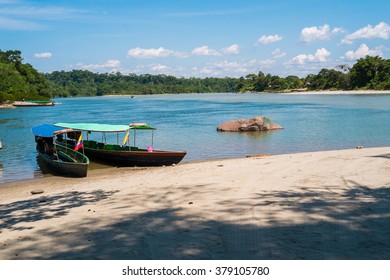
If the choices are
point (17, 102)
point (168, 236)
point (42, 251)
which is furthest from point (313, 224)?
point (17, 102)

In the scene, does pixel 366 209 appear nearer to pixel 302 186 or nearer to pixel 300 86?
pixel 302 186

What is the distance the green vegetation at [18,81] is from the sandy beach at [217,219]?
105 meters

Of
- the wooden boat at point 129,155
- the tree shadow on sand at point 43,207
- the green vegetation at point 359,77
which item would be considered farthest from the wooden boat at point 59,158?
the green vegetation at point 359,77

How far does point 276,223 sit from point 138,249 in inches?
102

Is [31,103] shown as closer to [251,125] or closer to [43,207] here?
[251,125]

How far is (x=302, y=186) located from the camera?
10.6m

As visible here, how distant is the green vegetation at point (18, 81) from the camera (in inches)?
4505

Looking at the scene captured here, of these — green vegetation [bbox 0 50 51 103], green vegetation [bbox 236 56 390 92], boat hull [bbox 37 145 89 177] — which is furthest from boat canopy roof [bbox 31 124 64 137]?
green vegetation [bbox 236 56 390 92]

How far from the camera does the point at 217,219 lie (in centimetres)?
773

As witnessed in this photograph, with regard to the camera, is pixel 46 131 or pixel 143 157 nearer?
pixel 143 157

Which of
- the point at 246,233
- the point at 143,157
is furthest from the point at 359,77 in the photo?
the point at 246,233

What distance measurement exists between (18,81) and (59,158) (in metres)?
116

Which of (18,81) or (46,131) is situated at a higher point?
(18,81)

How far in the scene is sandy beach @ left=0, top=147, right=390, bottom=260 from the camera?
614 centimetres
